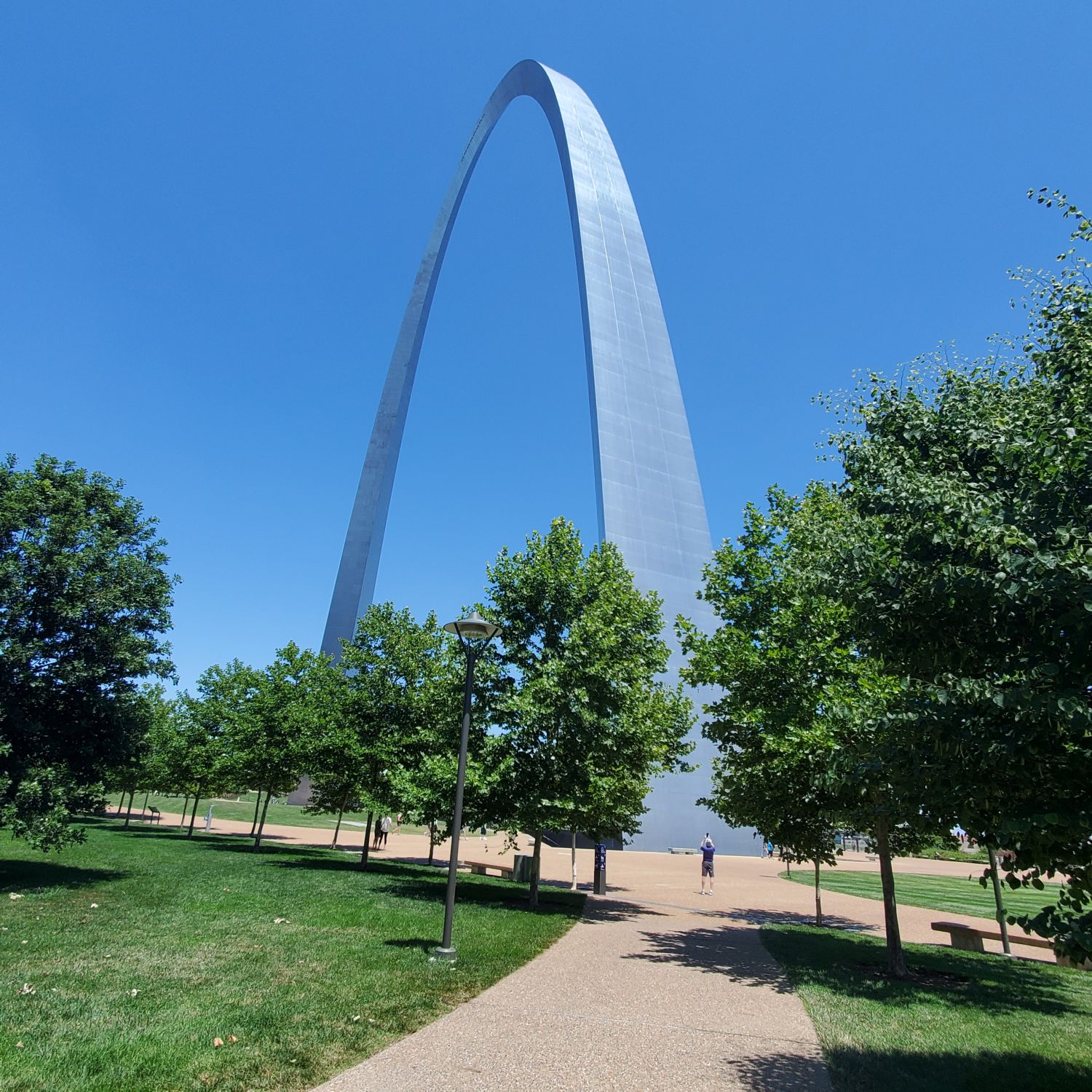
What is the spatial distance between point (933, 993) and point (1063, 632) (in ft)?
25.0

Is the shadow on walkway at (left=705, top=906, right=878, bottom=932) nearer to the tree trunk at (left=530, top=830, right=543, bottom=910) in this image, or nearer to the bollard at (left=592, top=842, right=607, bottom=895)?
the bollard at (left=592, top=842, right=607, bottom=895)

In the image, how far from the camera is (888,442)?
9648 mm

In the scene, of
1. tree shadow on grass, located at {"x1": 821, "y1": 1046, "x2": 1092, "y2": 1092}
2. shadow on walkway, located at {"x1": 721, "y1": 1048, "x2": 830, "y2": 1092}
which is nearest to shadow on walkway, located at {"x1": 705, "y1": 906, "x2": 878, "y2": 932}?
tree shadow on grass, located at {"x1": 821, "y1": 1046, "x2": 1092, "y2": 1092}

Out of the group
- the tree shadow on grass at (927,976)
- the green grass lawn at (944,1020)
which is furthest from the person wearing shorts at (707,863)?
the green grass lawn at (944,1020)

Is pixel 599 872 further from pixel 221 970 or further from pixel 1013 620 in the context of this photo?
pixel 1013 620

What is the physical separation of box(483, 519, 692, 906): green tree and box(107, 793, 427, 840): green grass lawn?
29710 mm

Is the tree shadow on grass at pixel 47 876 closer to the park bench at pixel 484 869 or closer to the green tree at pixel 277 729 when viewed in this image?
the green tree at pixel 277 729

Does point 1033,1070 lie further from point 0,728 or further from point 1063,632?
point 0,728

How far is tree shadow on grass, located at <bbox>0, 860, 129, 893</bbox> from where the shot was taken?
1535 cm

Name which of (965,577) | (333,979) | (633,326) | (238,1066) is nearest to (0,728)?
(333,979)

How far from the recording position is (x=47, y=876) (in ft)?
55.1

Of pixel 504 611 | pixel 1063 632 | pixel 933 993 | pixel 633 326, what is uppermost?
pixel 633 326

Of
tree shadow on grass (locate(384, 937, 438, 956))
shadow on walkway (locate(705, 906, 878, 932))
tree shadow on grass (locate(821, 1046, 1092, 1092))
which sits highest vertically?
tree shadow on grass (locate(384, 937, 438, 956))

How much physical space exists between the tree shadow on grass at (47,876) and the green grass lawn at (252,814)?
991 inches
